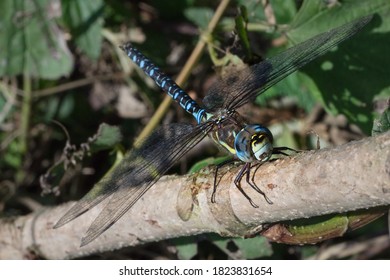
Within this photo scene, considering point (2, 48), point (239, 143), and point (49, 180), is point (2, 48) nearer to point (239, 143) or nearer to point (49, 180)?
point (49, 180)

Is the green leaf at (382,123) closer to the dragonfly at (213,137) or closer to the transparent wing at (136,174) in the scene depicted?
the dragonfly at (213,137)

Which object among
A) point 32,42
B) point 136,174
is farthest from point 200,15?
point 136,174

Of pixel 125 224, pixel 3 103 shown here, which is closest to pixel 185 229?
pixel 125 224

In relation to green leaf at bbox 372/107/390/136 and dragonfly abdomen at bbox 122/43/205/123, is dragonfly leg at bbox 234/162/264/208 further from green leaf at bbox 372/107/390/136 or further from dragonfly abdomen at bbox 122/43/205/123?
dragonfly abdomen at bbox 122/43/205/123

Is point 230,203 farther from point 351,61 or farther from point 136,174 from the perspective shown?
point 351,61

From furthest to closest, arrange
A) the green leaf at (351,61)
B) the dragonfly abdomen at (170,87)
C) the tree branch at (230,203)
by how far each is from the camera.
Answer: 1. the dragonfly abdomen at (170,87)
2. the green leaf at (351,61)
3. the tree branch at (230,203)

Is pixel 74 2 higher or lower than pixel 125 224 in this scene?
higher

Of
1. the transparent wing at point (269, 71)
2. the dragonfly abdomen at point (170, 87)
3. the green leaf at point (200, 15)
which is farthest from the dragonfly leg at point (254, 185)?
the green leaf at point (200, 15)

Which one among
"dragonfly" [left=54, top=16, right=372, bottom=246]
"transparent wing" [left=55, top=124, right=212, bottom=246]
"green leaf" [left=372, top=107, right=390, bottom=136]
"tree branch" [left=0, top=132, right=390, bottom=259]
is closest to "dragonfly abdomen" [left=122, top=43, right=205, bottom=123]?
"dragonfly" [left=54, top=16, right=372, bottom=246]
